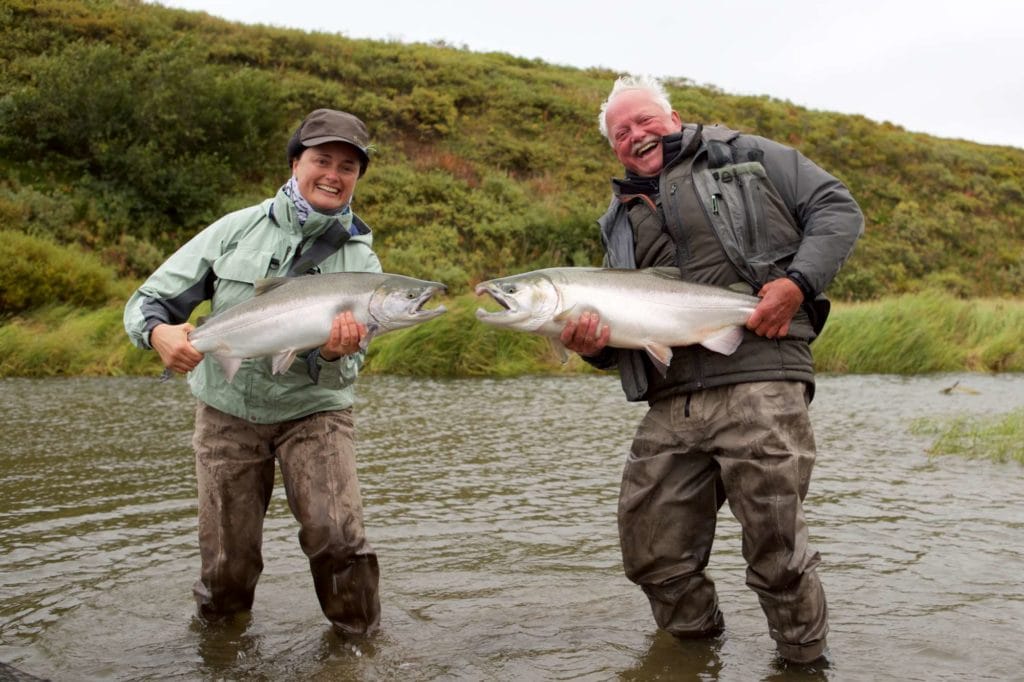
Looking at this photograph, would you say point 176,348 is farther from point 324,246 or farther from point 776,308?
point 776,308

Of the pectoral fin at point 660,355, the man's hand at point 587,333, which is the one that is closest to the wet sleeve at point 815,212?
the pectoral fin at point 660,355

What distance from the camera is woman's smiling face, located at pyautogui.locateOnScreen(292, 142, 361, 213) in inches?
168

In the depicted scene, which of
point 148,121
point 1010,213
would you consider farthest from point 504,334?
point 1010,213

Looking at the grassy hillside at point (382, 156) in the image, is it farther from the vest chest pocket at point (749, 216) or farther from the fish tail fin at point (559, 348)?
the vest chest pocket at point (749, 216)

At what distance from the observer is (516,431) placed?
393 inches

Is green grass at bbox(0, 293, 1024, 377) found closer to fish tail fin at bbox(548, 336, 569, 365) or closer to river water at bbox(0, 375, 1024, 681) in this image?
river water at bbox(0, 375, 1024, 681)

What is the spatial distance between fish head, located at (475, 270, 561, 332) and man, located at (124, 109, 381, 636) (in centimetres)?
71

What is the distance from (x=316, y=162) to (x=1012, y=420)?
784 cm

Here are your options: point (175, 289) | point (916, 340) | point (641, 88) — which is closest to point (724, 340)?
point (641, 88)

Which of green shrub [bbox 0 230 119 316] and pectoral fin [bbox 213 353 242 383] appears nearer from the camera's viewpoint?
pectoral fin [bbox 213 353 242 383]

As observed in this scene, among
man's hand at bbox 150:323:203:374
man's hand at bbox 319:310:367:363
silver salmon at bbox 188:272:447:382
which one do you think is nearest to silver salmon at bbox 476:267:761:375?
silver salmon at bbox 188:272:447:382

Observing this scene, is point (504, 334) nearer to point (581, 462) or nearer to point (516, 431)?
point (516, 431)

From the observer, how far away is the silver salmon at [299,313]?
391 cm

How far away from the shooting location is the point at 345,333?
3.91 metres
